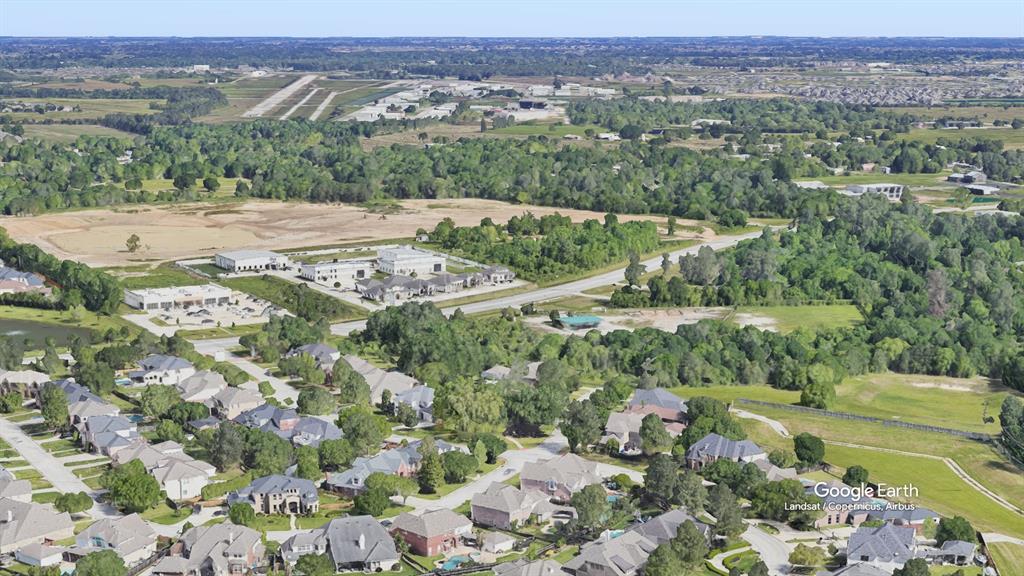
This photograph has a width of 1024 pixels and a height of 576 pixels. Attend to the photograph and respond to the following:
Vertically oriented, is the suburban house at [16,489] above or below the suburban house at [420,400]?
above

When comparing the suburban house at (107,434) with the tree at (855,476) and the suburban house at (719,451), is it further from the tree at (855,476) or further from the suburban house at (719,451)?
the tree at (855,476)

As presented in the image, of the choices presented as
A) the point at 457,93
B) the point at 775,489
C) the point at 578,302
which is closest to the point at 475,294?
the point at 578,302

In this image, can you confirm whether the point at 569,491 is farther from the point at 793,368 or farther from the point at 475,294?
the point at 475,294

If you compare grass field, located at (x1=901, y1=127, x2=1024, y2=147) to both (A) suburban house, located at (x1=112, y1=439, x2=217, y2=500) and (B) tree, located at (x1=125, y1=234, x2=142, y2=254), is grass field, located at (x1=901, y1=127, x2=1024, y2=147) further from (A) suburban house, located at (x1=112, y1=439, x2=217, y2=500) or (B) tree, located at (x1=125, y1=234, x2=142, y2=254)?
(A) suburban house, located at (x1=112, y1=439, x2=217, y2=500)

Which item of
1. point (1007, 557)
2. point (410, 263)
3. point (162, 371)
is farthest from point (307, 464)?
point (410, 263)

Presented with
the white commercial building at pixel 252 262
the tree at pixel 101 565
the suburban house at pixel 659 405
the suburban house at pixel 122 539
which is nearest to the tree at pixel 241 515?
the suburban house at pixel 122 539

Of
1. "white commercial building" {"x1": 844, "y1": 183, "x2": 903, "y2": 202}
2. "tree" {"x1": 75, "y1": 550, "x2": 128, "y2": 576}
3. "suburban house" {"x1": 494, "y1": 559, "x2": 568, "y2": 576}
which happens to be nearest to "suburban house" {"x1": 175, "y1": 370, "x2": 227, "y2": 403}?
"tree" {"x1": 75, "y1": 550, "x2": 128, "y2": 576}
